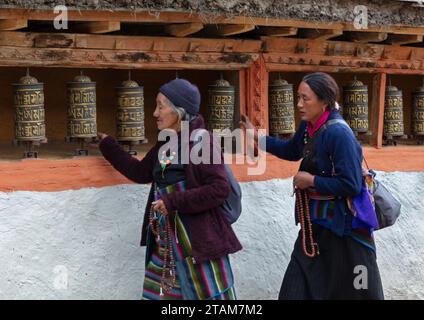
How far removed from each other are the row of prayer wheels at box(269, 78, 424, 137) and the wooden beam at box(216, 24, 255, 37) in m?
0.70

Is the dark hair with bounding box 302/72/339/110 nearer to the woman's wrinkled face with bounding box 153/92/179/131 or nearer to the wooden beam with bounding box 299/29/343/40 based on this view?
the woman's wrinkled face with bounding box 153/92/179/131

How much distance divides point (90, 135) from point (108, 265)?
0.82m

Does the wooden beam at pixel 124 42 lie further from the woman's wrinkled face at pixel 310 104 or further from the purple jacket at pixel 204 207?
the woman's wrinkled face at pixel 310 104


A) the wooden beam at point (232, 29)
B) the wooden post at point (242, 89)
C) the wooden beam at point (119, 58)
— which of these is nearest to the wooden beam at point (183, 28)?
the wooden beam at point (119, 58)

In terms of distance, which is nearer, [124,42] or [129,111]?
[124,42]

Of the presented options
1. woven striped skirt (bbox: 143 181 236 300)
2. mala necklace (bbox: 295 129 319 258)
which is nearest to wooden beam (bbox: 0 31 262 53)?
woven striped skirt (bbox: 143 181 236 300)

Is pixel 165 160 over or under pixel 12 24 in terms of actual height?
under

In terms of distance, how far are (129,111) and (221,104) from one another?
2.33 feet

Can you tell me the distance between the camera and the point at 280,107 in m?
6.49

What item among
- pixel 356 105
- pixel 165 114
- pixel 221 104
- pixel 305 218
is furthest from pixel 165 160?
pixel 356 105

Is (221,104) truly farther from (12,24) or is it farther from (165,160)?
(12,24)

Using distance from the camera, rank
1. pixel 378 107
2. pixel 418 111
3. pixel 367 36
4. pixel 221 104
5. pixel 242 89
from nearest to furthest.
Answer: pixel 221 104 → pixel 242 89 → pixel 367 36 → pixel 378 107 → pixel 418 111

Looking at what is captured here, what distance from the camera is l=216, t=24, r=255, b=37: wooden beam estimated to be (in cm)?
577

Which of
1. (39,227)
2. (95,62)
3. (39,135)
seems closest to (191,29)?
(95,62)
